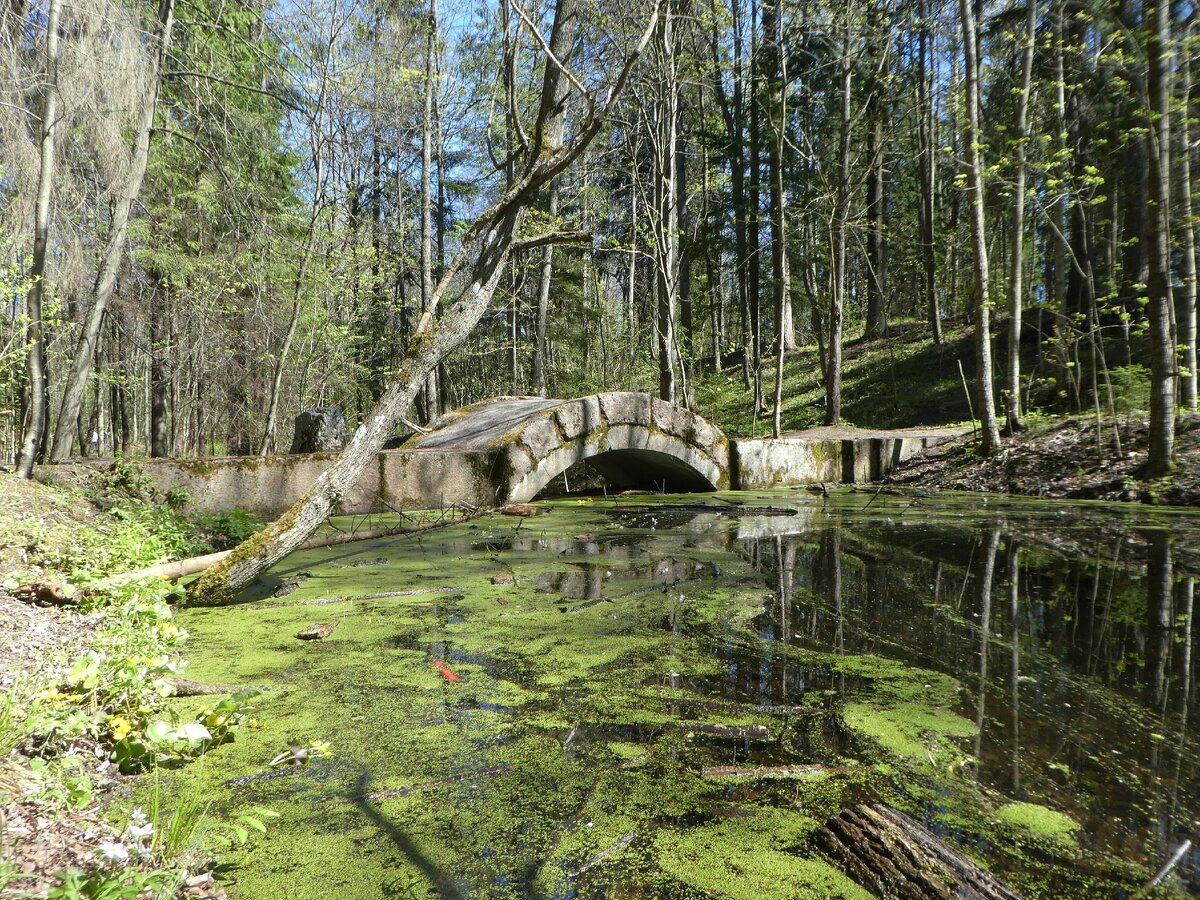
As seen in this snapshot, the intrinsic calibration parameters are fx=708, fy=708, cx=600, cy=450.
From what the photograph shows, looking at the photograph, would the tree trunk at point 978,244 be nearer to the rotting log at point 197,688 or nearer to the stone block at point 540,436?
the stone block at point 540,436

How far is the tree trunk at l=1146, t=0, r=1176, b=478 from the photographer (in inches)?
266

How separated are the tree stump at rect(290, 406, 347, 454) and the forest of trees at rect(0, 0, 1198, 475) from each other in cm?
135

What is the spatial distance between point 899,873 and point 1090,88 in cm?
1551

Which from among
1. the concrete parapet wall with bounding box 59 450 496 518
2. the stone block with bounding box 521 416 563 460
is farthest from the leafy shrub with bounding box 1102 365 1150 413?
the concrete parapet wall with bounding box 59 450 496 518

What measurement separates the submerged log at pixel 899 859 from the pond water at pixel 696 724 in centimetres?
Answer: 5

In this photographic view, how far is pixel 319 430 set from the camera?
9.93 m

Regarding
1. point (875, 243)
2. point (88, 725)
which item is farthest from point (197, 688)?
point (875, 243)

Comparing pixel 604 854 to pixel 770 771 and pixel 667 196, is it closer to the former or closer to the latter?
pixel 770 771

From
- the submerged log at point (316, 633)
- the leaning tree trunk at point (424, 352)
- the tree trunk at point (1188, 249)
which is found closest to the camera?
the submerged log at point (316, 633)

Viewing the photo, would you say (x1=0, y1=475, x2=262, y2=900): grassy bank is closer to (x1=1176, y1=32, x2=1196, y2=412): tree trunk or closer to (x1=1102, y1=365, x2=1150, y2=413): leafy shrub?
(x1=1176, y1=32, x2=1196, y2=412): tree trunk

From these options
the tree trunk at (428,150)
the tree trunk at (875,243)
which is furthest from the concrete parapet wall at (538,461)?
the tree trunk at (875,243)

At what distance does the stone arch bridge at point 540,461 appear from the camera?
5805mm

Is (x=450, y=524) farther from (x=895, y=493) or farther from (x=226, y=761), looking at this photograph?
(x=895, y=493)

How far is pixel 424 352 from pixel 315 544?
87.6 inches
